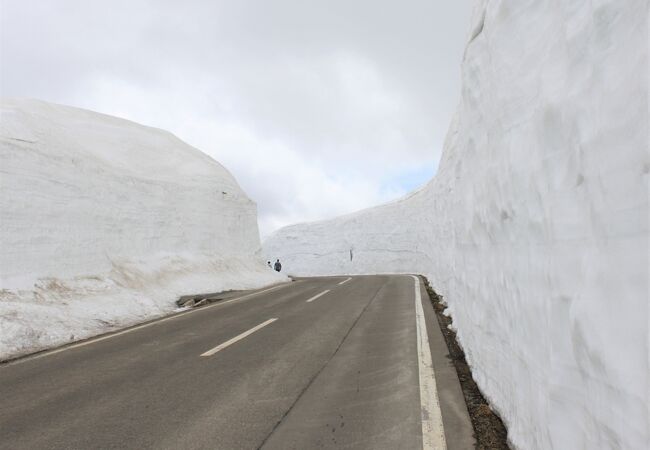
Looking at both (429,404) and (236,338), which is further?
(236,338)

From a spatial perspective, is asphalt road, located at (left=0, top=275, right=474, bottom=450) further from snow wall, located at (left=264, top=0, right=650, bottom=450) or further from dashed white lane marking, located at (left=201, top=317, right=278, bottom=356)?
snow wall, located at (left=264, top=0, right=650, bottom=450)

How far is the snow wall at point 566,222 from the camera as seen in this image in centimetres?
179

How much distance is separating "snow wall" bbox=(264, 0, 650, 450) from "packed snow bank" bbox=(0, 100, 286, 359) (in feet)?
25.9

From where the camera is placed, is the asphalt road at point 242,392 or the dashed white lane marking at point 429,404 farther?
the asphalt road at point 242,392

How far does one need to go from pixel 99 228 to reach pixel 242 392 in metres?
12.0

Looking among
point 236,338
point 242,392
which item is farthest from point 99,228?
point 242,392

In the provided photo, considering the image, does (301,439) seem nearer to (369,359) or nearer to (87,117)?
(369,359)

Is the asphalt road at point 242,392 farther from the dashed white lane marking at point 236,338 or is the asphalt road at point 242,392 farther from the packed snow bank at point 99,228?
the packed snow bank at point 99,228

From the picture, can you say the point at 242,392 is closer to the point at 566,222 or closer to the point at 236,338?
the point at 236,338

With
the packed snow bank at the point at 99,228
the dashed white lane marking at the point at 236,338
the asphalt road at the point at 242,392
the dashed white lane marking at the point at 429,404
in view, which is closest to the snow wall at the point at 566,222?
the dashed white lane marking at the point at 429,404

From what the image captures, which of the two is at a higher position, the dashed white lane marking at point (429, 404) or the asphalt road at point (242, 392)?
the asphalt road at point (242, 392)

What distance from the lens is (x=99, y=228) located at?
47.1 ft

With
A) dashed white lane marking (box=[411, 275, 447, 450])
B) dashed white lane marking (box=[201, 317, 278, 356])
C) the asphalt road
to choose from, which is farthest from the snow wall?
dashed white lane marking (box=[201, 317, 278, 356])

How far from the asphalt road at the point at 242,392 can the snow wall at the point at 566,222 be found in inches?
35.9
